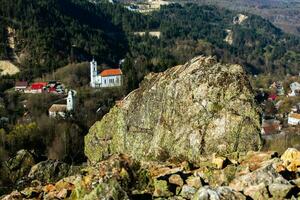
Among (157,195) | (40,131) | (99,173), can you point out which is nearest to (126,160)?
(99,173)

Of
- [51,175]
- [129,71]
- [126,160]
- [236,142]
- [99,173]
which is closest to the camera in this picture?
[99,173]

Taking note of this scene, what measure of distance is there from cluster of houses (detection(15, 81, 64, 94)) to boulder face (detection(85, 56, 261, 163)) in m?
68.4

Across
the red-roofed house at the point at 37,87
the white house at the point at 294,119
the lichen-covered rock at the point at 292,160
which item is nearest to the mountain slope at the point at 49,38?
the red-roofed house at the point at 37,87

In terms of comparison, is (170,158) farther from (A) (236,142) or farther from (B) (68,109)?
(B) (68,109)

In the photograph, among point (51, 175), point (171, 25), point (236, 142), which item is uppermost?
point (236, 142)

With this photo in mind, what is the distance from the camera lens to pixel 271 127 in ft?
269

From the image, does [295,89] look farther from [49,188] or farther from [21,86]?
[49,188]

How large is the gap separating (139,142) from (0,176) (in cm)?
1554

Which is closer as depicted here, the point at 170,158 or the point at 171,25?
the point at 170,158

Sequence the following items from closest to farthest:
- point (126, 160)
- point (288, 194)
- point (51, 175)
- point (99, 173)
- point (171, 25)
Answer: point (288, 194), point (99, 173), point (126, 160), point (51, 175), point (171, 25)

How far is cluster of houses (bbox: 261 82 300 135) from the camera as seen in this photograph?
8074 centimetres

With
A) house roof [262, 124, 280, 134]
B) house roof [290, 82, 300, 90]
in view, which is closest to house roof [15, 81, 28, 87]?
house roof [262, 124, 280, 134]

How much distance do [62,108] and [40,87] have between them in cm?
1836

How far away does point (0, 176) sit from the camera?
31.9 meters
